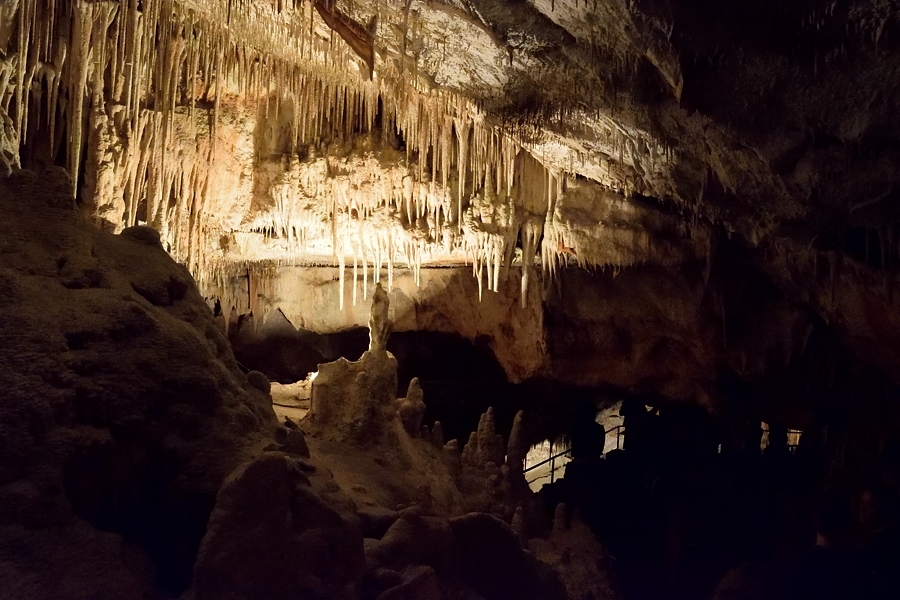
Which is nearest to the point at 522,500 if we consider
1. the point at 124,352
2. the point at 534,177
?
the point at 534,177

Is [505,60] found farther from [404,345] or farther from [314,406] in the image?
[404,345]

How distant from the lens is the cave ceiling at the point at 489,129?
228 inches

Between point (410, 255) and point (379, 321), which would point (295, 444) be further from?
point (410, 255)

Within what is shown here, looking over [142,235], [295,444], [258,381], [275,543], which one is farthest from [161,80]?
[275,543]

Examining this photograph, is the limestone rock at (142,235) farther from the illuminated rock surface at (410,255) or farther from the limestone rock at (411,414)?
the limestone rock at (411,414)

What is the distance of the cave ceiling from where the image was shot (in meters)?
5.79

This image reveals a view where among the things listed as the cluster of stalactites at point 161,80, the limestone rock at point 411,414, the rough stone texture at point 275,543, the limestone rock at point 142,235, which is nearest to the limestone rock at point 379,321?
the limestone rock at point 411,414

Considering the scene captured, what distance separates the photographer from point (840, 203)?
24.4 ft

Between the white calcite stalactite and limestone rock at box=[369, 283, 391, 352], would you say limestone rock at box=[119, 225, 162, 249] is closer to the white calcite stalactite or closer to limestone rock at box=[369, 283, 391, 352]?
the white calcite stalactite

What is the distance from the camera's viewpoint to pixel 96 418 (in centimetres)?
367

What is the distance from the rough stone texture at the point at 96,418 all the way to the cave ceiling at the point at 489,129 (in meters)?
1.52

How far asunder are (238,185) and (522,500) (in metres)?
5.51

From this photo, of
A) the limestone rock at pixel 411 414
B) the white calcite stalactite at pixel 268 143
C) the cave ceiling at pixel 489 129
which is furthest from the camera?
the limestone rock at pixel 411 414

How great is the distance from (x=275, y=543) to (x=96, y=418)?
1.09m
